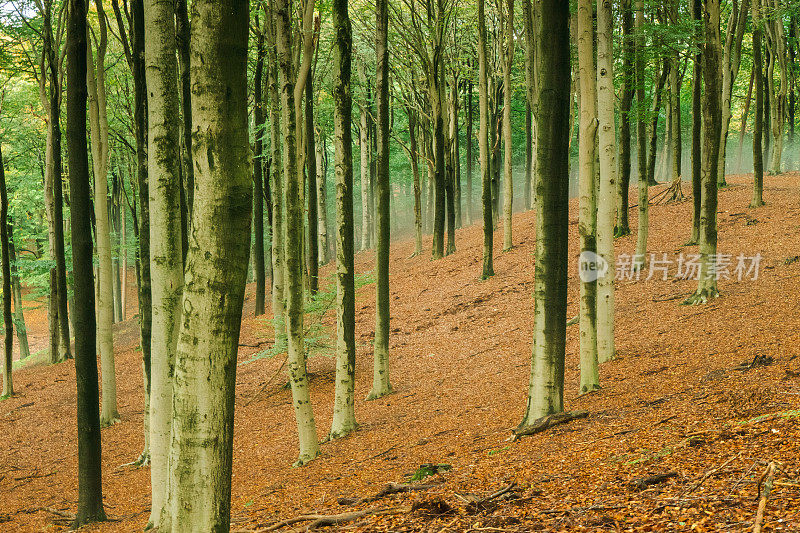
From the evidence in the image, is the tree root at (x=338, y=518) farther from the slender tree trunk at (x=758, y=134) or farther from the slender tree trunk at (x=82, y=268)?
the slender tree trunk at (x=758, y=134)

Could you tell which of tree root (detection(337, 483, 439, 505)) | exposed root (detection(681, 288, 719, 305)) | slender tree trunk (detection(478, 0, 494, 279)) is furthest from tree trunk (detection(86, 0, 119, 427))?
exposed root (detection(681, 288, 719, 305))

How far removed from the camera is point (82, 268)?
7.05 m

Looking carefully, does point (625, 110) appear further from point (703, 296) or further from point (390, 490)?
point (390, 490)

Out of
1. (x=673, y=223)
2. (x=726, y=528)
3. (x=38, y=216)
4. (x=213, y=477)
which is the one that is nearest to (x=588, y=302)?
(x=726, y=528)

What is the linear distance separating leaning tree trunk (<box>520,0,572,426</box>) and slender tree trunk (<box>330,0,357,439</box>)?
3435 millimetres

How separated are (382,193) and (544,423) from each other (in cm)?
537

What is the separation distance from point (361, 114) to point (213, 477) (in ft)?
90.1

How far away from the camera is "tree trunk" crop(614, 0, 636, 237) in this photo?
12.7 m

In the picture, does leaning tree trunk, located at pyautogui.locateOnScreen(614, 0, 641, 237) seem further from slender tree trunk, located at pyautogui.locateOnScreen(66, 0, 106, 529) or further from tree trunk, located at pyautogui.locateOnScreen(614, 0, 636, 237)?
slender tree trunk, located at pyautogui.locateOnScreen(66, 0, 106, 529)

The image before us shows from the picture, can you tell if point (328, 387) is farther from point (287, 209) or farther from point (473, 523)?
point (473, 523)

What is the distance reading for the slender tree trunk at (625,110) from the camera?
1270 cm

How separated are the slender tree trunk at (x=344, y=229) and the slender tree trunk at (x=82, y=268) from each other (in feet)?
11.5

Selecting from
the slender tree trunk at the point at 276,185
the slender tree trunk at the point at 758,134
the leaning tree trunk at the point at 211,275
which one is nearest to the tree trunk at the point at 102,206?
the slender tree trunk at the point at 276,185

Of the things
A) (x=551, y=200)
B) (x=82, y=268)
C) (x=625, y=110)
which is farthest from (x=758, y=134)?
(x=82, y=268)
